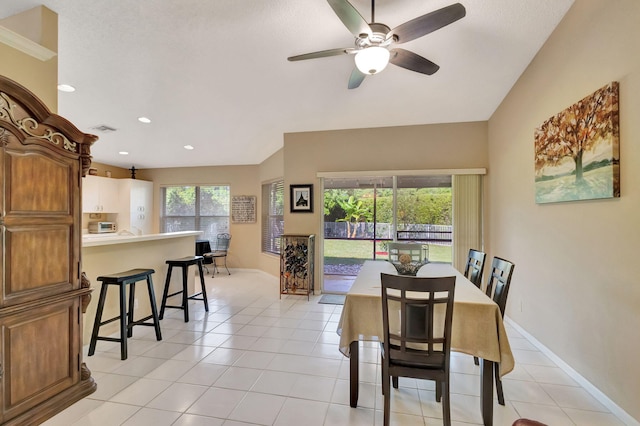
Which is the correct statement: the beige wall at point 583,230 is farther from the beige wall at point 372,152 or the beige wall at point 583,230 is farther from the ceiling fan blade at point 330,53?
the ceiling fan blade at point 330,53

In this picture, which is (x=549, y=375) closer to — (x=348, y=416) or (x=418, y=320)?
(x=418, y=320)

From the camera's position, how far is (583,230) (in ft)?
7.74

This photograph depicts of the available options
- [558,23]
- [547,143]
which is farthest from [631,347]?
[558,23]

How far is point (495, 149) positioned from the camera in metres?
4.08

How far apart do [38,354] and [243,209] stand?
16.7 feet

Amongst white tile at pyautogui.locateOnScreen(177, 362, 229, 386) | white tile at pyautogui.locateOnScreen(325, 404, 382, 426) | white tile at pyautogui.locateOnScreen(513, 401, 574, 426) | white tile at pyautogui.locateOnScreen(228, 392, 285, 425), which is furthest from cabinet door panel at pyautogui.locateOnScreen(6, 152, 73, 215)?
white tile at pyautogui.locateOnScreen(513, 401, 574, 426)

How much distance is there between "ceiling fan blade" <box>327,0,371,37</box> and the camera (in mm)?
1746

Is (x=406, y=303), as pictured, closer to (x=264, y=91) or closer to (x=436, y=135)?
(x=264, y=91)

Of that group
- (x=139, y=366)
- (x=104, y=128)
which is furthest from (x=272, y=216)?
(x=139, y=366)

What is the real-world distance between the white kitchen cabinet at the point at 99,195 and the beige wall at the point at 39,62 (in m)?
4.41

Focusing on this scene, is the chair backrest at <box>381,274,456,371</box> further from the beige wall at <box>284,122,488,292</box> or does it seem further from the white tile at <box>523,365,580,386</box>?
the beige wall at <box>284,122,488,292</box>

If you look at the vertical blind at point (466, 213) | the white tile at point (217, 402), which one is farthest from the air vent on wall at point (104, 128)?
the vertical blind at point (466, 213)

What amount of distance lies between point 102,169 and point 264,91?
4962mm

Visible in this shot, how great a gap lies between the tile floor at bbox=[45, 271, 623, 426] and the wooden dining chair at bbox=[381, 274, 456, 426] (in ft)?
1.38
